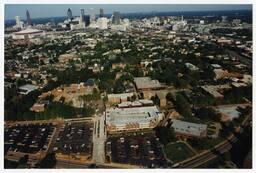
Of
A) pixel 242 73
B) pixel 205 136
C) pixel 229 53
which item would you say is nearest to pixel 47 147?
pixel 205 136

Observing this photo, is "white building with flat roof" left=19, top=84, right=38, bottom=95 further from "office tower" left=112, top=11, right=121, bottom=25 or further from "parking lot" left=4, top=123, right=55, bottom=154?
"office tower" left=112, top=11, right=121, bottom=25

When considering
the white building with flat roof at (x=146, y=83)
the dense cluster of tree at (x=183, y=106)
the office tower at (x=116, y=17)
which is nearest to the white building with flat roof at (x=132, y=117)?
the dense cluster of tree at (x=183, y=106)

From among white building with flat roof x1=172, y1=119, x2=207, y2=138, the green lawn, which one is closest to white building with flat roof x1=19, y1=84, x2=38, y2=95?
white building with flat roof x1=172, y1=119, x2=207, y2=138

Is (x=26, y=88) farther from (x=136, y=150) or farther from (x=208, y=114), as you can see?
(x=208, y=114)

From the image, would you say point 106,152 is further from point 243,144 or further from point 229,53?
point 229,53

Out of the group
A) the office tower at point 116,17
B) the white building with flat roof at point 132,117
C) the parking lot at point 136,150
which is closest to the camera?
the parking lot at point 136,150

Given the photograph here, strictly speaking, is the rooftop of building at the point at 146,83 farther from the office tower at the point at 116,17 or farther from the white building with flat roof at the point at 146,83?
the office tower at the point at 116,17
